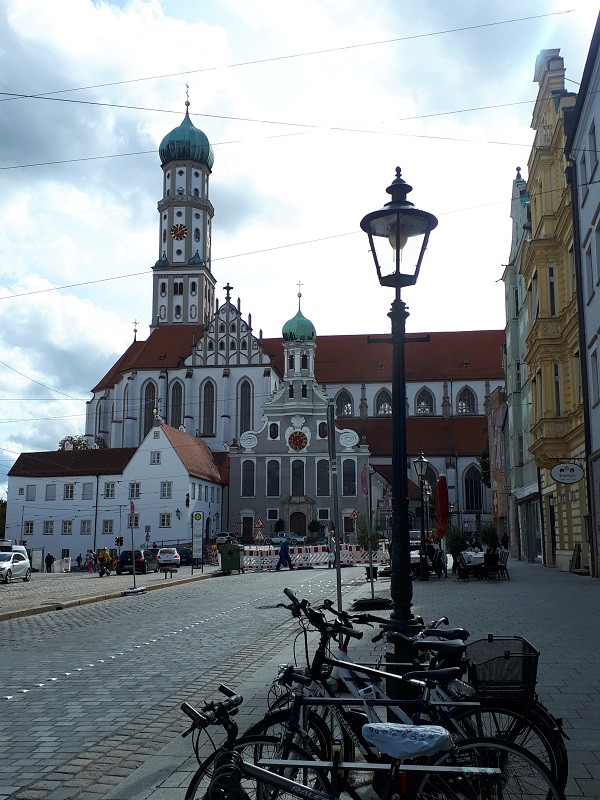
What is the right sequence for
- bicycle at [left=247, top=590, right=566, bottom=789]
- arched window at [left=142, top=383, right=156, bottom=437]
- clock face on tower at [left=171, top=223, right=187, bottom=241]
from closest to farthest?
bicycle at [left=247, top=590, right=566, bottom=789], arched window at [left=142, top=383, right=156, bottom=437], clock face on tower at [left=171, top=223, right=187, bottom=241]

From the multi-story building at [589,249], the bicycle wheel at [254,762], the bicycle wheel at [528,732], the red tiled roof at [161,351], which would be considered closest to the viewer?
the bicycle wheel at [254,762]

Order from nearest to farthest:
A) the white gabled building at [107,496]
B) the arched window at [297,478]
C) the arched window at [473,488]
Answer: the white gabled building at [107,496], the arched window at [297,478], the arched window at [473,488]

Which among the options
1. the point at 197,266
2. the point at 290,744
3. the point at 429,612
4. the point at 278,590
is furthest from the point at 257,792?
the point at 197,266

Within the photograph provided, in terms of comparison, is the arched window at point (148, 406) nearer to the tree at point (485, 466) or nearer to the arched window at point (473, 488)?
the arched window at point (473, 488)

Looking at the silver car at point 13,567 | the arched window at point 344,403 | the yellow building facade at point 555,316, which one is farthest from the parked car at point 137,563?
the arched window at point 344,403

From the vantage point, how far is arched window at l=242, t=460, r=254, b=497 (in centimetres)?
7369

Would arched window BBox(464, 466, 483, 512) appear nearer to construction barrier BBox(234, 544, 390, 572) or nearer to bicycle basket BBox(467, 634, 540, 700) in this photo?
construction barrier BBox(234, 544, 390, 572)

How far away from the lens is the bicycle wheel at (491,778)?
11.9ft

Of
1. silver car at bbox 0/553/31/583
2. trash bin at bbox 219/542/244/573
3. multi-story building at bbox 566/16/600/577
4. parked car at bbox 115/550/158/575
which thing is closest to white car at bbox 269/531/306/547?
parked car at bbox 115/550/158/575

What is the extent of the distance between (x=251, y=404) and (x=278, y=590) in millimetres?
59694

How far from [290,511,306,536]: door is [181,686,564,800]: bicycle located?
6815cm

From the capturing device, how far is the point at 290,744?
13.5ft

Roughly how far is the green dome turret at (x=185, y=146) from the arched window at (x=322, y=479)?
143 feet

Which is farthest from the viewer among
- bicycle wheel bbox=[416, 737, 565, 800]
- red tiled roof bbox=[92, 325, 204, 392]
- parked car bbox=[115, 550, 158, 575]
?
red tiled roof bbox=[92, 325, 204, 392]
